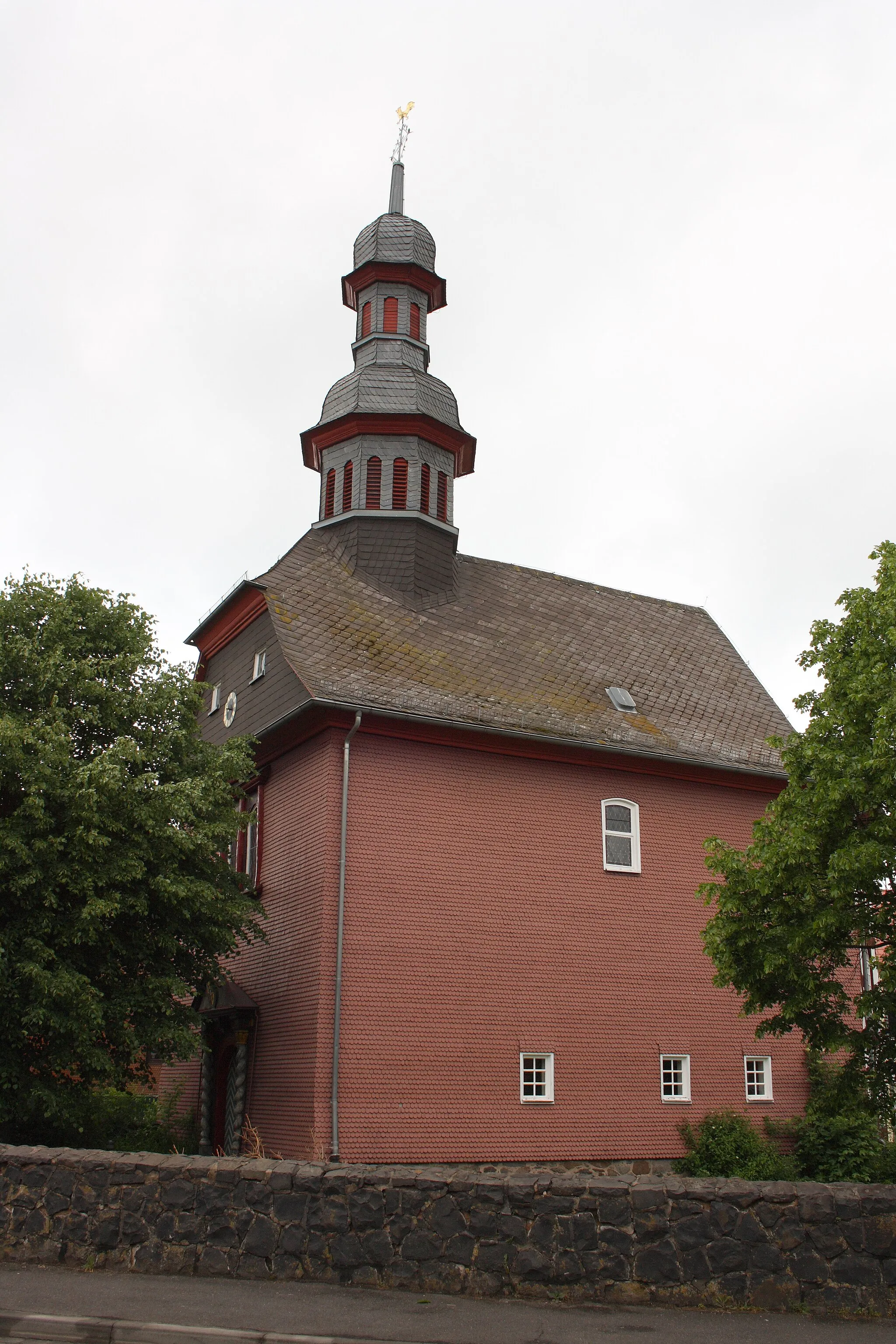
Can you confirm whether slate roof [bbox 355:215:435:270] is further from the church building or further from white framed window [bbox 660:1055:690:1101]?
white framed window [bbox 660:1055:690:1101]

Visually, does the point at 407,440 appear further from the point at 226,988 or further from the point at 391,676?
the point at 226,988

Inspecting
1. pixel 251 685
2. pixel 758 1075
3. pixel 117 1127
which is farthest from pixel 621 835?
pixel 117 1127

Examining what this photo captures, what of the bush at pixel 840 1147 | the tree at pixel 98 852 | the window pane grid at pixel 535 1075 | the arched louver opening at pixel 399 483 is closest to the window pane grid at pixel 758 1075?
the bush at pixel 840 1147

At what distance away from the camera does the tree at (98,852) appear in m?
14.6

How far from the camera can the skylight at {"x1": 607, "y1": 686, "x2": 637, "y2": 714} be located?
21812mm

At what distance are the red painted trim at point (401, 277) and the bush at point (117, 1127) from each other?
59.4 feet

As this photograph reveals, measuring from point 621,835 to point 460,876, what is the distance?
332 centimetres

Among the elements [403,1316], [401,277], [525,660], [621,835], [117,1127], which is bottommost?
[403,1316]

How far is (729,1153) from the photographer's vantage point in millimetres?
18516

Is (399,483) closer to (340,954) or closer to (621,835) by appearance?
(621,835)

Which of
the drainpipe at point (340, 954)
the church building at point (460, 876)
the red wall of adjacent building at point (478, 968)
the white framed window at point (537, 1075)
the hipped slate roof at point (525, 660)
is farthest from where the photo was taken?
the hipped slate roof at point (525, 660)

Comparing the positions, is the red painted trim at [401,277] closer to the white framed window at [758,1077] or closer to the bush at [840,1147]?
the white framed window at [758,1077]

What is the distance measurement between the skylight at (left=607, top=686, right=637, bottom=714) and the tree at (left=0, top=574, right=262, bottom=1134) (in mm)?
7646

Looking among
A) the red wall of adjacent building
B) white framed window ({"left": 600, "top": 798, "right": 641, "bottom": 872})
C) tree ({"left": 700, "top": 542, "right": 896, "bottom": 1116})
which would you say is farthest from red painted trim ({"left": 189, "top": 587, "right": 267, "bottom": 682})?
tree ({"left": 700, "top": 542, "right": 896, "bottom": 1116})
